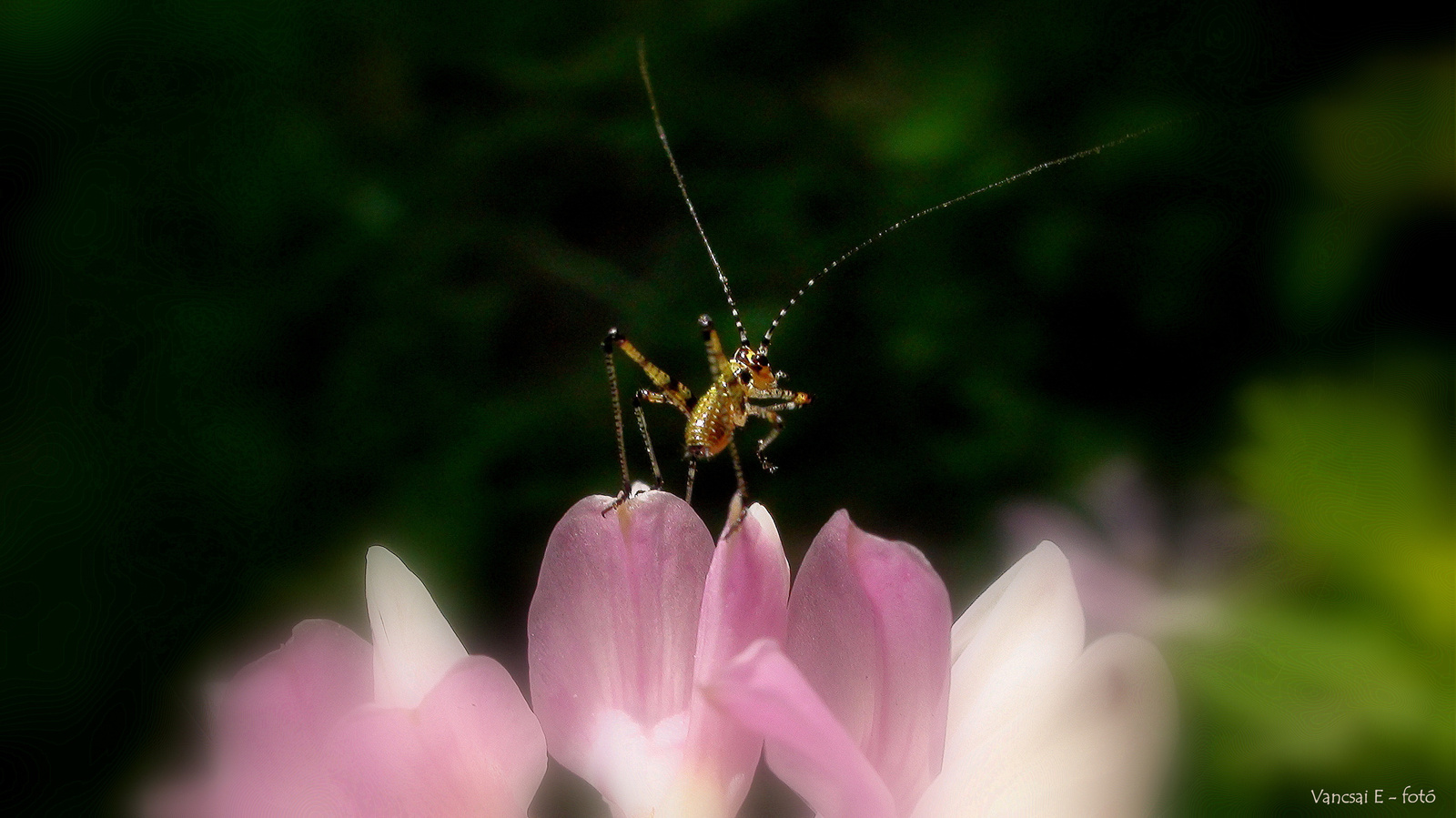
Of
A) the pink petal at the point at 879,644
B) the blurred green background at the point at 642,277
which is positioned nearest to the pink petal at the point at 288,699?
the pink petal at the point at 879,644

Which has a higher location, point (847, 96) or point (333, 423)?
point (847, 96)

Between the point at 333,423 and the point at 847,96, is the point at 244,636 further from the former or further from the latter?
the point at 847,96

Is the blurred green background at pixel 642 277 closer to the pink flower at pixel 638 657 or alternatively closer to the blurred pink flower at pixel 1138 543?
the blurred pink flower at pixel 1138 543

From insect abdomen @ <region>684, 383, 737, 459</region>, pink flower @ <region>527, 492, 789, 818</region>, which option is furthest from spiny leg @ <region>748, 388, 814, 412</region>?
pink flower @ <region>527, 492, 789, 818</region>

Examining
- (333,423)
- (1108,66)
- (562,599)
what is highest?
(1108,66)

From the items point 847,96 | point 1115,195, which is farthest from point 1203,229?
point 847,96

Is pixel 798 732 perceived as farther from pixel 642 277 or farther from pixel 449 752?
pixel 642 277
